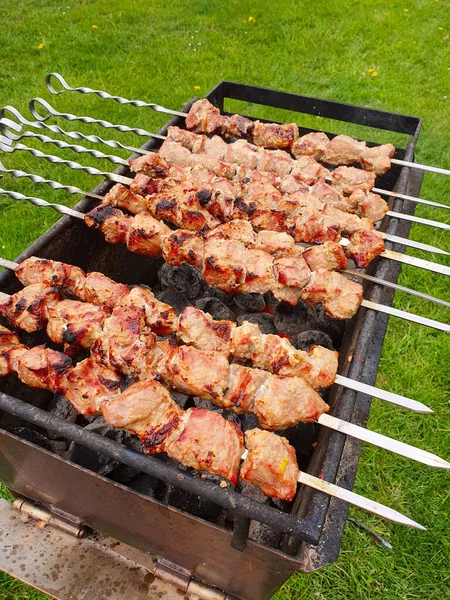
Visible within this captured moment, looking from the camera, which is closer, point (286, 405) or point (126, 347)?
point (286, 405)

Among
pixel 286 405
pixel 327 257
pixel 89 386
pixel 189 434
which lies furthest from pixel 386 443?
pixel 89 386

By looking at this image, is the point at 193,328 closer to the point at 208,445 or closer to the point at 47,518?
the point at 208,445

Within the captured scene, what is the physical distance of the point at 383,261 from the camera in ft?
8.88

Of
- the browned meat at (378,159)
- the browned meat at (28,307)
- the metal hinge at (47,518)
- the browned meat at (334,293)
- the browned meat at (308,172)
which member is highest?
the browned meat at (378,159)

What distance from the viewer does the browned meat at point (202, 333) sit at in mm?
2273

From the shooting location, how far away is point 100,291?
2508mm

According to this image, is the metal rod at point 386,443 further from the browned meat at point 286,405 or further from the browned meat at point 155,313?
the browned meat at point 155,313

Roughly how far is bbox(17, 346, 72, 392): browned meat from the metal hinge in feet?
3.24

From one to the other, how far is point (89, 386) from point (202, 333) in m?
0.55

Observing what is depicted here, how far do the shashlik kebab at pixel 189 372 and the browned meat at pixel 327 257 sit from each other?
23.8 inches

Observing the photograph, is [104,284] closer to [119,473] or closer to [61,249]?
[61,249]

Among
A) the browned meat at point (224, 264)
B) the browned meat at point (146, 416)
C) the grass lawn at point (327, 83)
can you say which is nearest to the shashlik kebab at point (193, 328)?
the browned meat at point (224, 264)

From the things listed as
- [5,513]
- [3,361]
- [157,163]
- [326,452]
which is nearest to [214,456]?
[326,452]

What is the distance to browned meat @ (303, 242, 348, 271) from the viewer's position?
8.52ft
